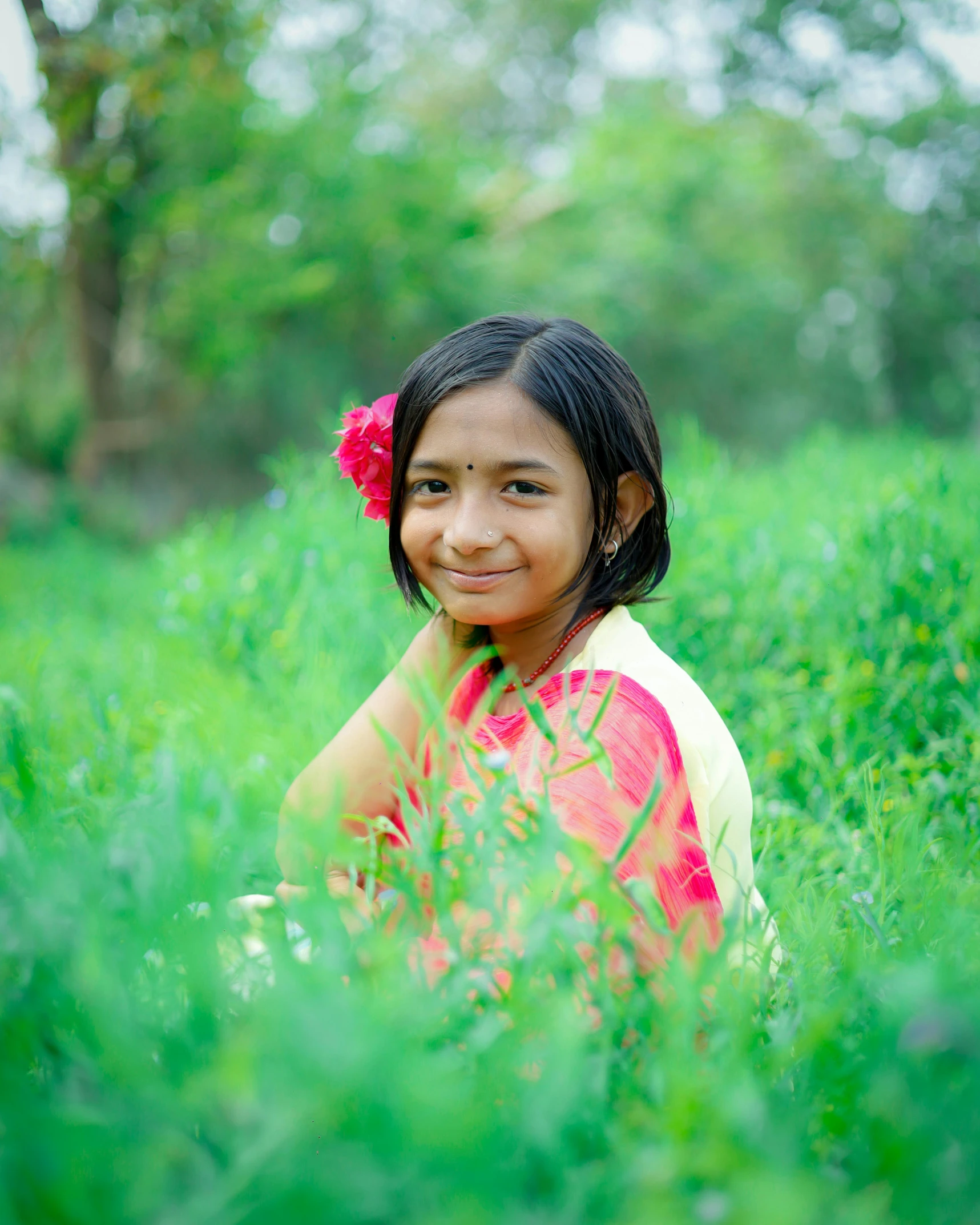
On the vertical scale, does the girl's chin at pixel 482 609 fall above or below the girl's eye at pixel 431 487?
below

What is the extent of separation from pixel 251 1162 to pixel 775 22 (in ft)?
61.9

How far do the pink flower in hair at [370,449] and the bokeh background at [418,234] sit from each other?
46 centimetres

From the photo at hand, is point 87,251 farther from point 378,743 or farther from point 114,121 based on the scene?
point 378,743

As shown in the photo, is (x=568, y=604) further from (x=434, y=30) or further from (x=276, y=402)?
(x=434, y=30)

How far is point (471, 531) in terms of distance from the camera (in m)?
1.58

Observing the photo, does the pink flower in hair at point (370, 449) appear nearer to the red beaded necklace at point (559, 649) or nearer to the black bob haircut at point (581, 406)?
the black bob haircut at point (581, 406)

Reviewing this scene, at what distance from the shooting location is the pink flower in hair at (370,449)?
77.4 inches

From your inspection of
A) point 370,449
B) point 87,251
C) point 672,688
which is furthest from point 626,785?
point 87,251

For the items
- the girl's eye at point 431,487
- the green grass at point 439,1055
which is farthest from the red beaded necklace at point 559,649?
the green grass at point 439,1055

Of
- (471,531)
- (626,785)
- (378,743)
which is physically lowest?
(378,743)

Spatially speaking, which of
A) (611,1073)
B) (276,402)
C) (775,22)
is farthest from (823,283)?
(611,1073)

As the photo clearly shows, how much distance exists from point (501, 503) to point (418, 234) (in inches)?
415

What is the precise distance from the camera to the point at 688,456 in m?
4.12

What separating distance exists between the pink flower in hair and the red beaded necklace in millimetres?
462
